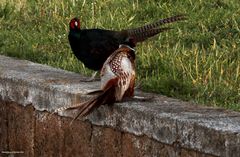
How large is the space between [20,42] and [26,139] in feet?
5.40

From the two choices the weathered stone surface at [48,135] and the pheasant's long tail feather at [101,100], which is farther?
the weathered stone surface at [48,135]

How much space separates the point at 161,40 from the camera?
7445 millimetres

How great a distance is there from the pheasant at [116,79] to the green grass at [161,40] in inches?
22.9

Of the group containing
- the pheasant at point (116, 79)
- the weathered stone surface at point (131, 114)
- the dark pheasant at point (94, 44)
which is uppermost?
the dark pheasant at point (94, 44)

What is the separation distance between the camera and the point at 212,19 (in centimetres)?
806

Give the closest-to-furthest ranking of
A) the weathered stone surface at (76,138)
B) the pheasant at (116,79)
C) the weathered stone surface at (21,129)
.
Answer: the pheasant at (116,79) → the weathered stone surface at (76,138) → the weathered stone surface at (21,129)

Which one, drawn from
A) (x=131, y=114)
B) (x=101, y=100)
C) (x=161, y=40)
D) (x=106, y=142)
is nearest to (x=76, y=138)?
(x=106, y=142)

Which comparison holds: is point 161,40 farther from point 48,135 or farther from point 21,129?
point 48,135

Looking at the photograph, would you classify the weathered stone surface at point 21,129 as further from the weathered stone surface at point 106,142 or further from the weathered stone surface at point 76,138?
the weathered stone surface at point 106,142

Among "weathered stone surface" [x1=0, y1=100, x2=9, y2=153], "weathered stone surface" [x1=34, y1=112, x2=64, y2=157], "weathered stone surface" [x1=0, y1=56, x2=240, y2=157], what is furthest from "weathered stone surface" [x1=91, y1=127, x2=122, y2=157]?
"weathered stone surface" [x1=0, y1=100, x2=9, y2=153]

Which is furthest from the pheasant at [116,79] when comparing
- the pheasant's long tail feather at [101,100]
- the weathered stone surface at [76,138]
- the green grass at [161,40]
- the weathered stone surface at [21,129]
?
the weathered stone surface at [21,129]

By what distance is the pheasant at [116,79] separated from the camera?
514cm

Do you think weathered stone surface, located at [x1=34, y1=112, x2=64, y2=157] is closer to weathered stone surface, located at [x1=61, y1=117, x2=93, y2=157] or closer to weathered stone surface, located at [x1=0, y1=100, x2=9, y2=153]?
weathered stone surface, located at [x1=61, y1=117, x2=93, y2=157]

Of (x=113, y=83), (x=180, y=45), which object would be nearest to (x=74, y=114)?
(x=113, y=83)
